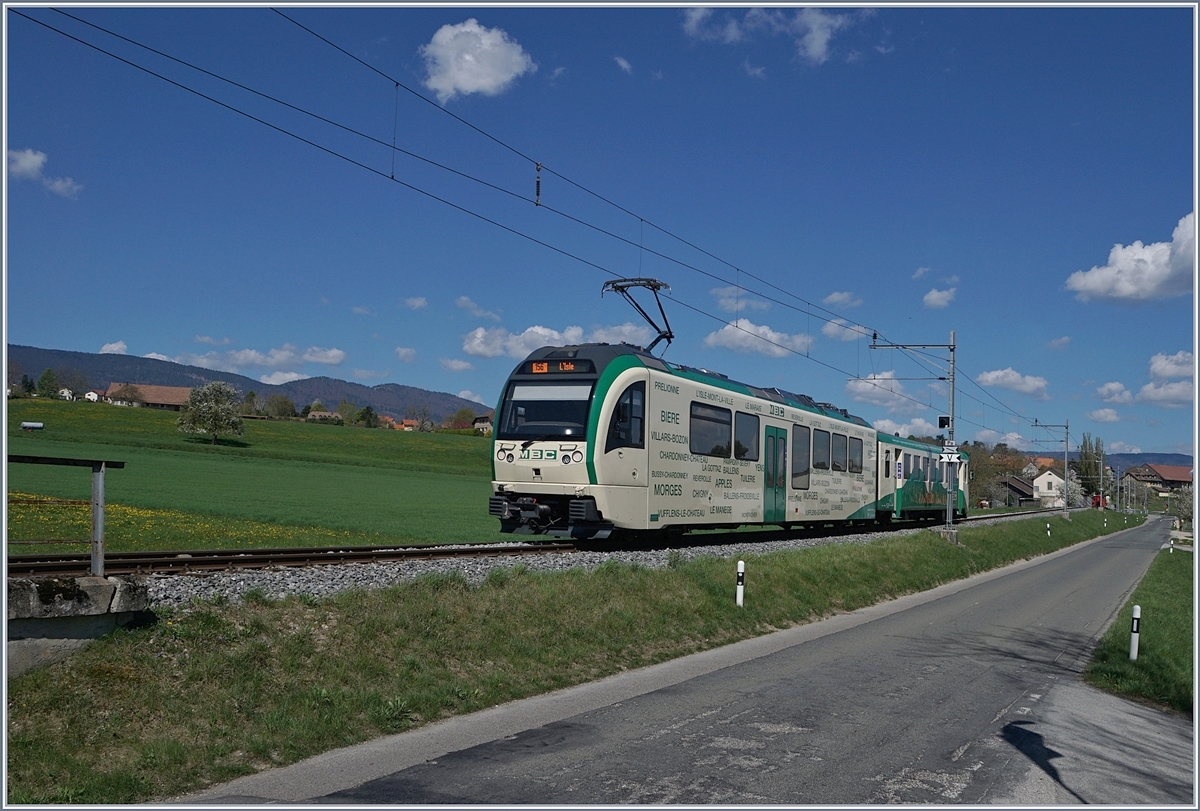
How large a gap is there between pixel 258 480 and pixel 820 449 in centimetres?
3155

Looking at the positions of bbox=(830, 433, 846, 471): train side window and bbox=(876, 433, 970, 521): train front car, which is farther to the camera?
bbox=(876, 433, 970, 521): train front car

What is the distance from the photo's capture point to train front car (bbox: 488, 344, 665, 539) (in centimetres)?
1928

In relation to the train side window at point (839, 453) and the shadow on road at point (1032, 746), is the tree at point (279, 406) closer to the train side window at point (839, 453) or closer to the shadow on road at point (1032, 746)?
the train side window at point (839, 453)

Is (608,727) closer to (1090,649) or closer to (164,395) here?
(1090,649)

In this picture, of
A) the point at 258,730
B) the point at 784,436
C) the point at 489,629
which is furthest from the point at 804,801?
the point at 784,436

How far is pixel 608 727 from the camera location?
8.83 metres

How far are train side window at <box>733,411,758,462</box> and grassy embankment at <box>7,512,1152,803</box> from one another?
8.55 meters

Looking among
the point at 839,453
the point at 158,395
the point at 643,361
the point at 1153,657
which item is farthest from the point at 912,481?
the point at 158,395

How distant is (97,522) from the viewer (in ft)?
28.6

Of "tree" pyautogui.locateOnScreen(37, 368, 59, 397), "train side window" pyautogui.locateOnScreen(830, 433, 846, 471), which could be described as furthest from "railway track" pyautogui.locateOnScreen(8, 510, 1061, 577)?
"tree" pyautogui.locateOnScreen(37, 368, 59, 397)

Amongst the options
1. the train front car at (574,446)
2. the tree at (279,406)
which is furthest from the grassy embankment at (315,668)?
the tree at (279,406)

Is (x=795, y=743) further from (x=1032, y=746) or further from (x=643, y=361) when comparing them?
(x=643, y=361)

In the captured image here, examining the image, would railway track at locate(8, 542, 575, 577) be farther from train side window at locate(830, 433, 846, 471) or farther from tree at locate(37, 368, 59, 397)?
tree at locate(37, 368, 59, 397)

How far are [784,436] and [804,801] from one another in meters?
20.9
